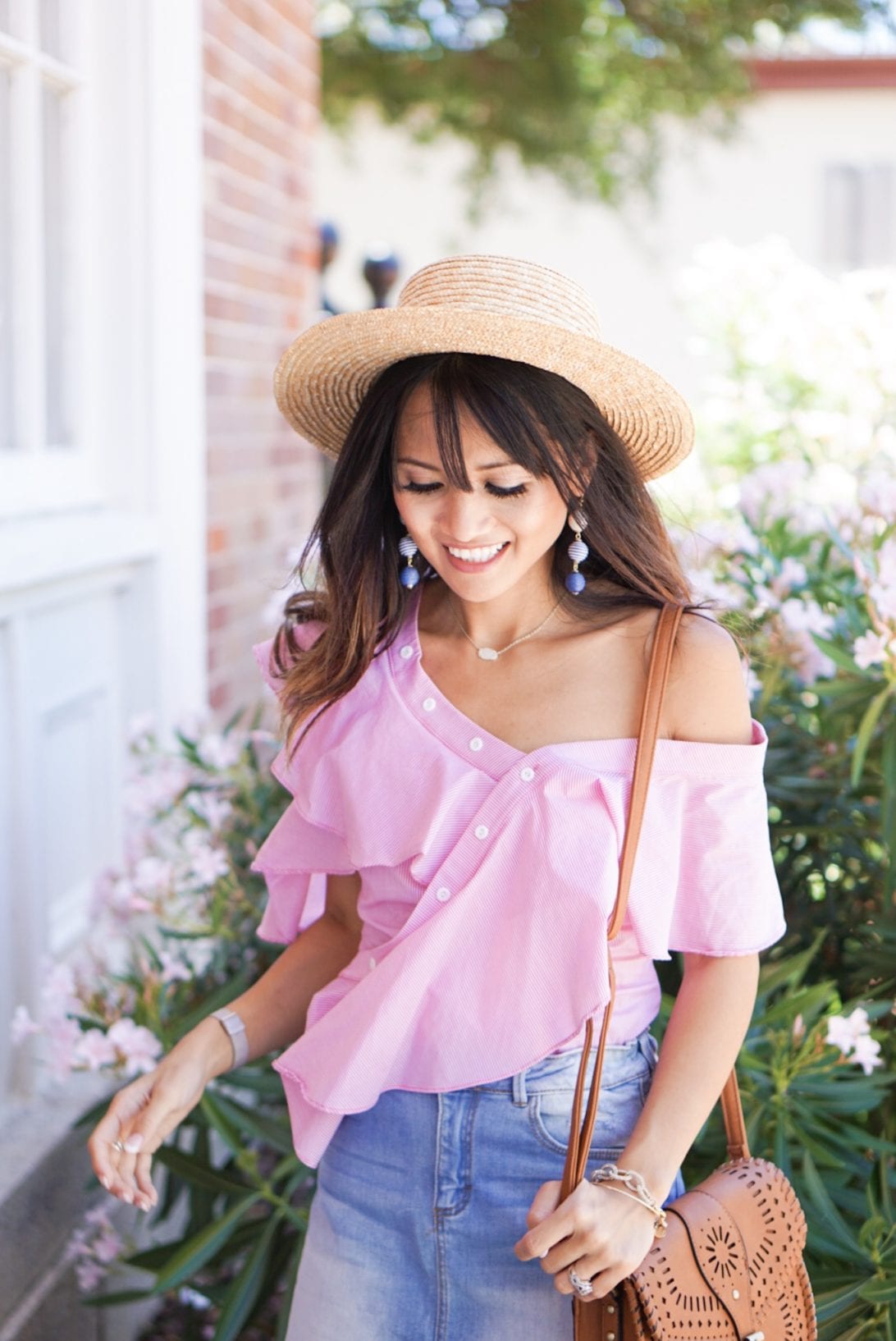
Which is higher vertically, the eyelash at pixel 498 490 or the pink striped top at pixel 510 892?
the eyelash at pixel 498 490

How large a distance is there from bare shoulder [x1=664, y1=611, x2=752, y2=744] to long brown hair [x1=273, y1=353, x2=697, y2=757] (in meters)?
0.13

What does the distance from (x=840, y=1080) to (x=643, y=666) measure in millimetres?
994

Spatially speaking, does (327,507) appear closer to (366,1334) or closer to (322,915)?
(322,915)

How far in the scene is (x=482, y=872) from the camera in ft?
5.19

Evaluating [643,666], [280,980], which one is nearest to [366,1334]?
[280,980]

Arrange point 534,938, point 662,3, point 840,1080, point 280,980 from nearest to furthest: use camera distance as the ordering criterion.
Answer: point 534,938 < point 280,980 < point 840,1080 < point 662,3

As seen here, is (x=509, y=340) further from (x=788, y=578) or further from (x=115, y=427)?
(x=115, y=427)

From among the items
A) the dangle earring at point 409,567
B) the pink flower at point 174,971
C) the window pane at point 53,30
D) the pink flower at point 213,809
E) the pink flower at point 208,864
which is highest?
the window pane at point 53,30

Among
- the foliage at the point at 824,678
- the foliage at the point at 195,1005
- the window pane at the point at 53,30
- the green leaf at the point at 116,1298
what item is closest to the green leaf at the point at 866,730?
the foliage at the point at 824,678

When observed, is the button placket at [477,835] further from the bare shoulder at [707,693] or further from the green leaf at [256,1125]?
the green leaf at [256,1125]

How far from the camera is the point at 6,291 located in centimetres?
301

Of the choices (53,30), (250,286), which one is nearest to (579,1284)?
(53,30)

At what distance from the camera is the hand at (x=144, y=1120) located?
1652 millimetres

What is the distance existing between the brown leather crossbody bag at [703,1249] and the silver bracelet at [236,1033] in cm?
45
